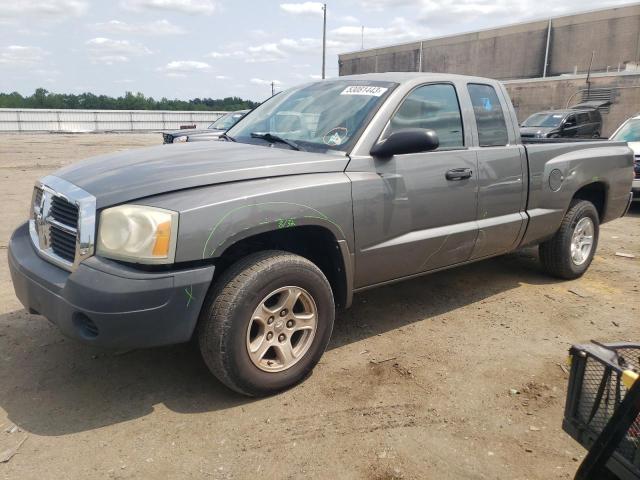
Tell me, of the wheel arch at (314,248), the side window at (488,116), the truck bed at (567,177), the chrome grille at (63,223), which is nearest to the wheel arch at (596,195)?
the truck bed at (567,177)

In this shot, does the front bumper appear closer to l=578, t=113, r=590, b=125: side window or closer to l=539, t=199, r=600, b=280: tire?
l=539, t=199, r=600, b=280: tire

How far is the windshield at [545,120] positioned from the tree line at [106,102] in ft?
175

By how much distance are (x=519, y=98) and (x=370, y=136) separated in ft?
107

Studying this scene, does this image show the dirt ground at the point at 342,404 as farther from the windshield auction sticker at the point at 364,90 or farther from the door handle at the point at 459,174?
the windshield auction sticker at the point at 364,90

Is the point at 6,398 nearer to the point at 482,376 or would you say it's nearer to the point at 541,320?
the point at 482,376

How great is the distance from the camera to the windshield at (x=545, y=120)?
17016mm

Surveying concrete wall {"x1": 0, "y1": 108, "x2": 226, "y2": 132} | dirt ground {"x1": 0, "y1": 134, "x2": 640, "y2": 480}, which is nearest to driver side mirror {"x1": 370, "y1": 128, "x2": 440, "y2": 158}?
dirt ground {"x1": 0, "y1": 134, "x2": 640, "y2": 480}

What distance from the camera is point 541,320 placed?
166 inches

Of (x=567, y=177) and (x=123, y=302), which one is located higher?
(x=567, y=177)

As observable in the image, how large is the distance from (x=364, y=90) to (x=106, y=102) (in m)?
79.3

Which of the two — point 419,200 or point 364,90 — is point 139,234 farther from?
point 364,90

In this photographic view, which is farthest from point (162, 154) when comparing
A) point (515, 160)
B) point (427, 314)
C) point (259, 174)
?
point (515, 160)

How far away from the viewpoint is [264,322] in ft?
9.62

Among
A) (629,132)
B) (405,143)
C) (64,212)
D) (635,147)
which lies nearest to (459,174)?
(405,143)
